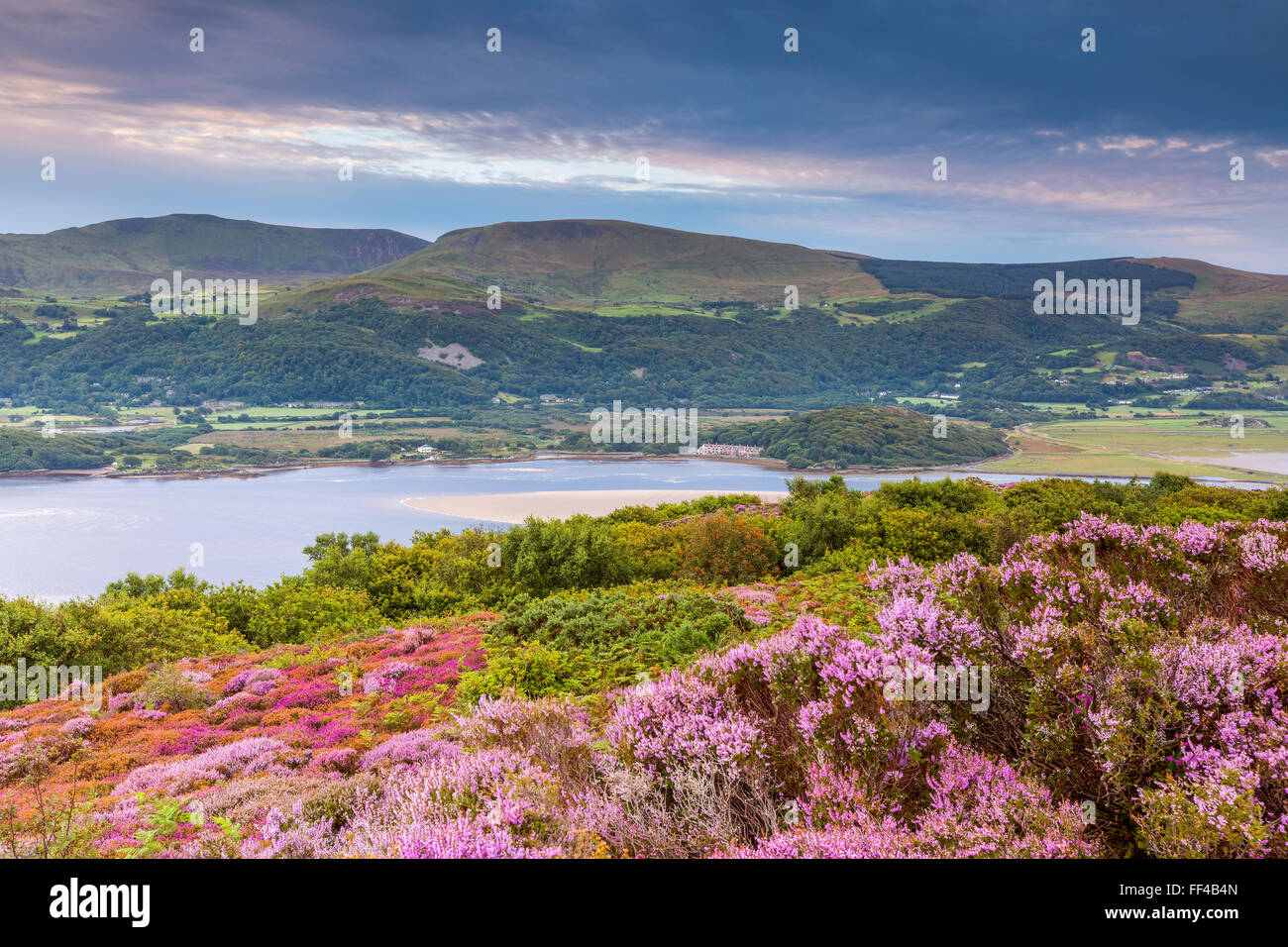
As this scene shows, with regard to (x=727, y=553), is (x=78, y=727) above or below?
below

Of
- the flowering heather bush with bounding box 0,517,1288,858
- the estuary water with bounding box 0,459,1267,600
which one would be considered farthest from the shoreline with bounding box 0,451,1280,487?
the flowering heather bush with bounding box 0,517,1288,858

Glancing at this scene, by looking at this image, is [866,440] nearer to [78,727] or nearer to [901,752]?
[78,727]

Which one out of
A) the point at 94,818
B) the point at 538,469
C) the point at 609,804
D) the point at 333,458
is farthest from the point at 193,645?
the point at 333,458

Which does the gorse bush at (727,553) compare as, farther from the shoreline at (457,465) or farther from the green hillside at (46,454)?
the green hillside at (46,454)

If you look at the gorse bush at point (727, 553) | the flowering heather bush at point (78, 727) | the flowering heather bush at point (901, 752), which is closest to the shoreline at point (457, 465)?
the gorse bush at point (727, 553)

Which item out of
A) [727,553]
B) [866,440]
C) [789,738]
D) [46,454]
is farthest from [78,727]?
[46,454]

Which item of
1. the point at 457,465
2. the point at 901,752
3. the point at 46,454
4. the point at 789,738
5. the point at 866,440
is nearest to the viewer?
the point at 901,752
